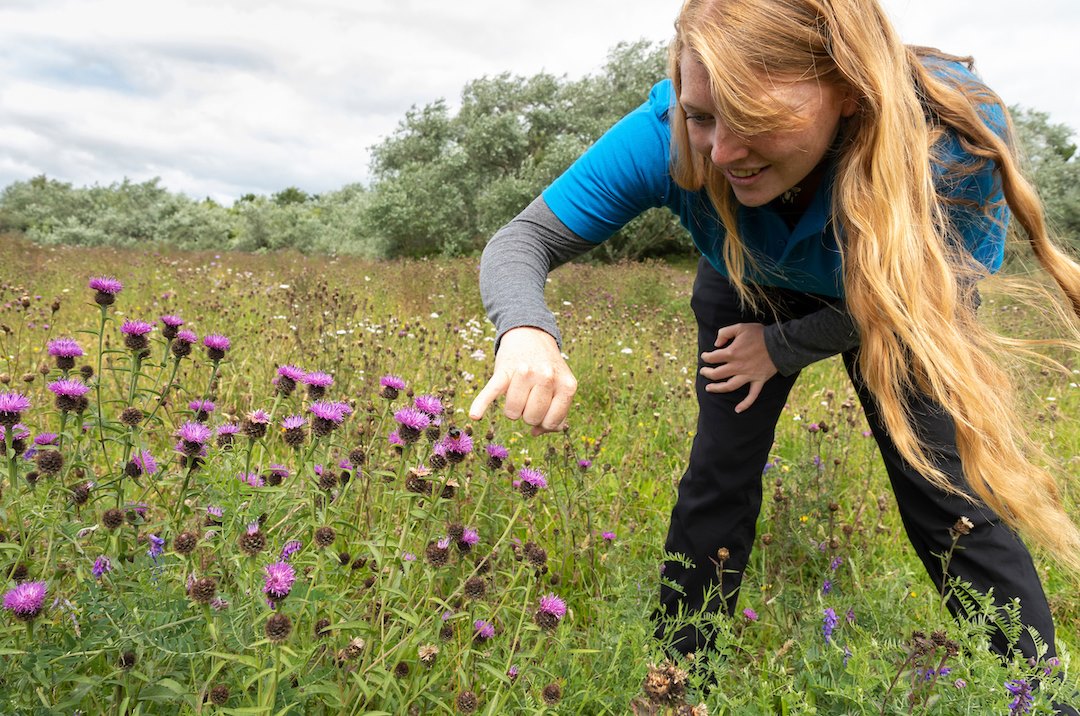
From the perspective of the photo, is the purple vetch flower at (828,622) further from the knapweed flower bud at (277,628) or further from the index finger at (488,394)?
the knapweed flower bud at (277,628)

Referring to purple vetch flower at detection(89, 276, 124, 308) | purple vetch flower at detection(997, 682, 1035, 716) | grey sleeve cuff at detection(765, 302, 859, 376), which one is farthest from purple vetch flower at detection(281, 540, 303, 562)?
purple vetch flower at detection(997, 682, 1035, 716)

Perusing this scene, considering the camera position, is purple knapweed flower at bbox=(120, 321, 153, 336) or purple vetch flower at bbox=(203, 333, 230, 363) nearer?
purple knapweed flower at bbox=(120, 321, 153, 336)

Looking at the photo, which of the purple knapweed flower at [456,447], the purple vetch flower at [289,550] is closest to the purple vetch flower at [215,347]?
the purple vetch flower at [289,550]

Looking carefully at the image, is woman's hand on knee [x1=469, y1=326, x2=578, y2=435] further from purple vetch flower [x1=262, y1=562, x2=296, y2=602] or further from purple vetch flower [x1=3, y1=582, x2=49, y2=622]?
Answer: purple vetch flower [x1=3, y1=582, x2=49, y2=622]

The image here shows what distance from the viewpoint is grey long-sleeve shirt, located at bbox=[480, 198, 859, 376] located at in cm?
154

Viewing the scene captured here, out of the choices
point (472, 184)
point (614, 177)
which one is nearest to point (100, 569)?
point (614, 177)

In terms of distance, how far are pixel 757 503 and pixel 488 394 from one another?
138 cm

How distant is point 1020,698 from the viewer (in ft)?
4.66

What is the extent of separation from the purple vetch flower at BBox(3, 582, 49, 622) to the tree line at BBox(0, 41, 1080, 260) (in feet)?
55.7

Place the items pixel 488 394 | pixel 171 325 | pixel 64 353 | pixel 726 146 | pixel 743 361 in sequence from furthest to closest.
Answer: pixel 743 361 < pixel 171 325 < pixel 64 353 < pixel 726 146 < pixel 488 394

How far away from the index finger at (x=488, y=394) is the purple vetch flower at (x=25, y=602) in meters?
0.77

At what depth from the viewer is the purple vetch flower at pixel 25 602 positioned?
44.5 inches

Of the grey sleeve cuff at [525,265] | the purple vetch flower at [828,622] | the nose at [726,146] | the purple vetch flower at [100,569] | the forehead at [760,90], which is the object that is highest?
the forehead at [760,90]

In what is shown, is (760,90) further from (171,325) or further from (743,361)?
(171,325)
